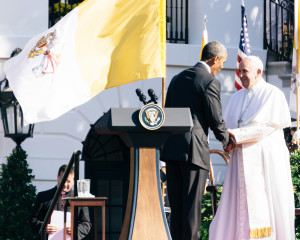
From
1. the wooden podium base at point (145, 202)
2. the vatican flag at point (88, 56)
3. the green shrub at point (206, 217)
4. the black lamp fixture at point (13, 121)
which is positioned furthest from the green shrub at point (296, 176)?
the wooden podium base at point (145, 202)

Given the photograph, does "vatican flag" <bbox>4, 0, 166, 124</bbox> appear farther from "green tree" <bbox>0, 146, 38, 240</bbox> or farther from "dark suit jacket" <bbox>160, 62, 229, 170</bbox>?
"green tree" <bbox>0, 146, 38, 240</bbox>

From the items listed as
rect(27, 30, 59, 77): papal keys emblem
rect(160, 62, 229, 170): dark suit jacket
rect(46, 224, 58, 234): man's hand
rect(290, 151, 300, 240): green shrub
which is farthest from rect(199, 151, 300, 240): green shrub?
rect(160, 62, 229, 170): dark suit jacket

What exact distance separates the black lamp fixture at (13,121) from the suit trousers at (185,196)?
5322 millimetres

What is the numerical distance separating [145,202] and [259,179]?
87.8 inches

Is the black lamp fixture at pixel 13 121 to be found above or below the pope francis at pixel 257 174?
above

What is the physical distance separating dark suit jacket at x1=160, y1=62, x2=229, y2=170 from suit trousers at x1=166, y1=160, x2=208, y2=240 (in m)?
0.09

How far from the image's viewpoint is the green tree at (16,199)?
1262cm

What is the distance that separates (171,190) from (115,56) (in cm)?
226

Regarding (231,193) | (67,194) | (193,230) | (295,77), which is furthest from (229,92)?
(193,230)

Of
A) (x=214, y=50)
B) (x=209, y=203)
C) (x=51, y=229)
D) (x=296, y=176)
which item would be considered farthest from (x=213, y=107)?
(x=296, y=176)

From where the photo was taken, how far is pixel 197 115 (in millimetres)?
8891

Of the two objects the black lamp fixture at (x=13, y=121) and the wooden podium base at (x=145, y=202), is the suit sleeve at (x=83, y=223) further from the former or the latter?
the black lamp fixture at (x=13, y=121)

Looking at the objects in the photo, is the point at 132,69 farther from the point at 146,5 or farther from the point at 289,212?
the point at 289,212

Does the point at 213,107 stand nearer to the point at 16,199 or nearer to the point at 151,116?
the point at 151,116
